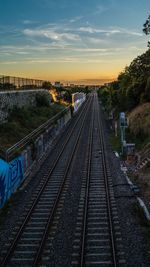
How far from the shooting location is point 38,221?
16672 mm

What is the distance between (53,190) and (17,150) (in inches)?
222

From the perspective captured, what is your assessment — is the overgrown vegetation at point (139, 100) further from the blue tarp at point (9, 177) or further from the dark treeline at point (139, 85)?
the blue tarp at point (9, 177)

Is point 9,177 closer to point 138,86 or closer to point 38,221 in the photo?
point 38,221

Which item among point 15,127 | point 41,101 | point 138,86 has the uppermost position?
point 138,86

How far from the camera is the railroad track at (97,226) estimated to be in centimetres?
1291

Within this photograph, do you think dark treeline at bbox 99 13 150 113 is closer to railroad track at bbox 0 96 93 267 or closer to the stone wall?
the stone wall

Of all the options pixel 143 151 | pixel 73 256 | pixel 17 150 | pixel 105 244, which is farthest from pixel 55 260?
pixel 143 151

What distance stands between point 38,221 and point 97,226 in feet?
9.34

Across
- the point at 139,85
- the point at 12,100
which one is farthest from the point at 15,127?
the point at 139,85

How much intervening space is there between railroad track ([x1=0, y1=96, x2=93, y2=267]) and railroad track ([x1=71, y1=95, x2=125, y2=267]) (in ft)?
4.14

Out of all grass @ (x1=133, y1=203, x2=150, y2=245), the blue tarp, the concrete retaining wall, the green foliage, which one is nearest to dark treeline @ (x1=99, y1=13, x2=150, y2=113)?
the green foliage

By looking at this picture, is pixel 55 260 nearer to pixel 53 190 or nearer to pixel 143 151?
pixel 53 190

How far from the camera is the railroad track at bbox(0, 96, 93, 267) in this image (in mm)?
13260

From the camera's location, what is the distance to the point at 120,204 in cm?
1855
